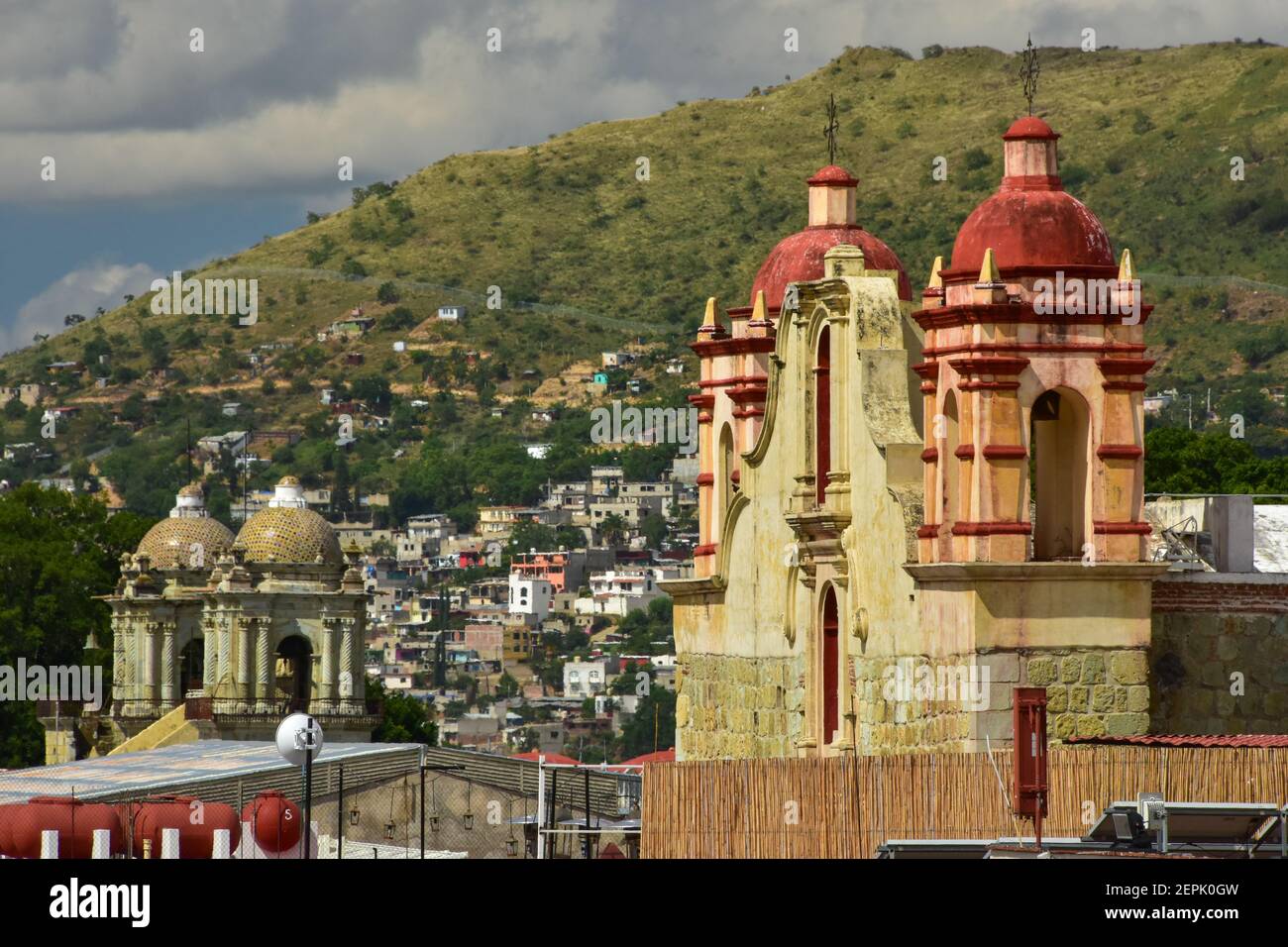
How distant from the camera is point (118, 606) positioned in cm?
8506

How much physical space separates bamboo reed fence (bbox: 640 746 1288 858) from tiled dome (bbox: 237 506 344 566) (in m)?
47.5

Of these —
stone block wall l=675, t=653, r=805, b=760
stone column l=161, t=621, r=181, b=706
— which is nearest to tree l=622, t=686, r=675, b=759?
stone column l=161, t=621, r=181, b=706

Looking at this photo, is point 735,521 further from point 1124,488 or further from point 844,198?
point 1124,488

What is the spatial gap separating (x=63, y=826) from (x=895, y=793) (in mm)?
9262

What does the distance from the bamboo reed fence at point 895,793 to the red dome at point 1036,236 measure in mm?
5402

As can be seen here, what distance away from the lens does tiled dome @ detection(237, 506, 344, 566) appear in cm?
8119

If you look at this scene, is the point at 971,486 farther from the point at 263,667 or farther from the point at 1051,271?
the point at 263,667

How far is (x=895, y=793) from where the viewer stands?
32688 millimetres

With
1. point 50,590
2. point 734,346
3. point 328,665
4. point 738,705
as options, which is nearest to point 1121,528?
point 738,705

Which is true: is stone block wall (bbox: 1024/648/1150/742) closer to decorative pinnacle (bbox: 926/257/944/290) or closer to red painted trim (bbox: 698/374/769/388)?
decorative pinnacle (bbox: 926/257/944/290)

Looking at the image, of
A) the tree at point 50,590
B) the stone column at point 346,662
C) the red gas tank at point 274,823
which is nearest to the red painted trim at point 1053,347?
the red gas tank at point 274,823

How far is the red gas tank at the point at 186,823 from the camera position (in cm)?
3691

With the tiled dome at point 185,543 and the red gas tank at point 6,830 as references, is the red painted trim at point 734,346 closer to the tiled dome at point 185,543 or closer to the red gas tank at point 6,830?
the red gas tank at point 6,830
